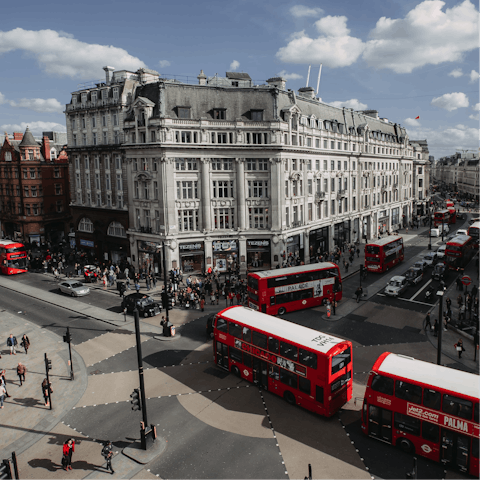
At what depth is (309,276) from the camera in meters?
35.8

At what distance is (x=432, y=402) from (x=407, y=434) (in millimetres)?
2068

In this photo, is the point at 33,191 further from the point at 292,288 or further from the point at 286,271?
the point at 292,288

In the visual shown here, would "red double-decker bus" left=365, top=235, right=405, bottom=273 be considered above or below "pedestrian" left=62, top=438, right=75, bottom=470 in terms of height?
above

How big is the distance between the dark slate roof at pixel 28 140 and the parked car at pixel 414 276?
200ft

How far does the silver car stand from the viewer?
41.6m

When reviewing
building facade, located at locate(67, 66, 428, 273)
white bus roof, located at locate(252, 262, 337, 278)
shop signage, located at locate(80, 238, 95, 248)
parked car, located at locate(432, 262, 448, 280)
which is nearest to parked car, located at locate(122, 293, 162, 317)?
white bus roof, located at locate(252, 262, 337, 278)

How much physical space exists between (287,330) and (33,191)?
198ft

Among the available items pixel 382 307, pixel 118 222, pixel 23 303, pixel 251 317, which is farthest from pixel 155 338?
pixel 118 222

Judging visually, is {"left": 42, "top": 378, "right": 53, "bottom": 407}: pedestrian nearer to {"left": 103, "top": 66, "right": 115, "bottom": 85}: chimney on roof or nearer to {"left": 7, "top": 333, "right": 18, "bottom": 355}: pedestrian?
{"left": 7, "top": 333, "right": 18, "bottom": 355}: pedestrian

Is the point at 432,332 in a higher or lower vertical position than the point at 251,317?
lower

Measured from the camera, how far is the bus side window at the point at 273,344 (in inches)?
828

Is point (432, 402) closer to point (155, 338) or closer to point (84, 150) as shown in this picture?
point (155, 338)

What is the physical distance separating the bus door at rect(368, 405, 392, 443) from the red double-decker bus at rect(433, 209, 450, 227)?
73.8 meters

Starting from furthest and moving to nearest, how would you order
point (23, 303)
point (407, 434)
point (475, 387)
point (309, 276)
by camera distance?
point (23, 303)
point (309, 276)
point (407, 434)
point (475, 387)
